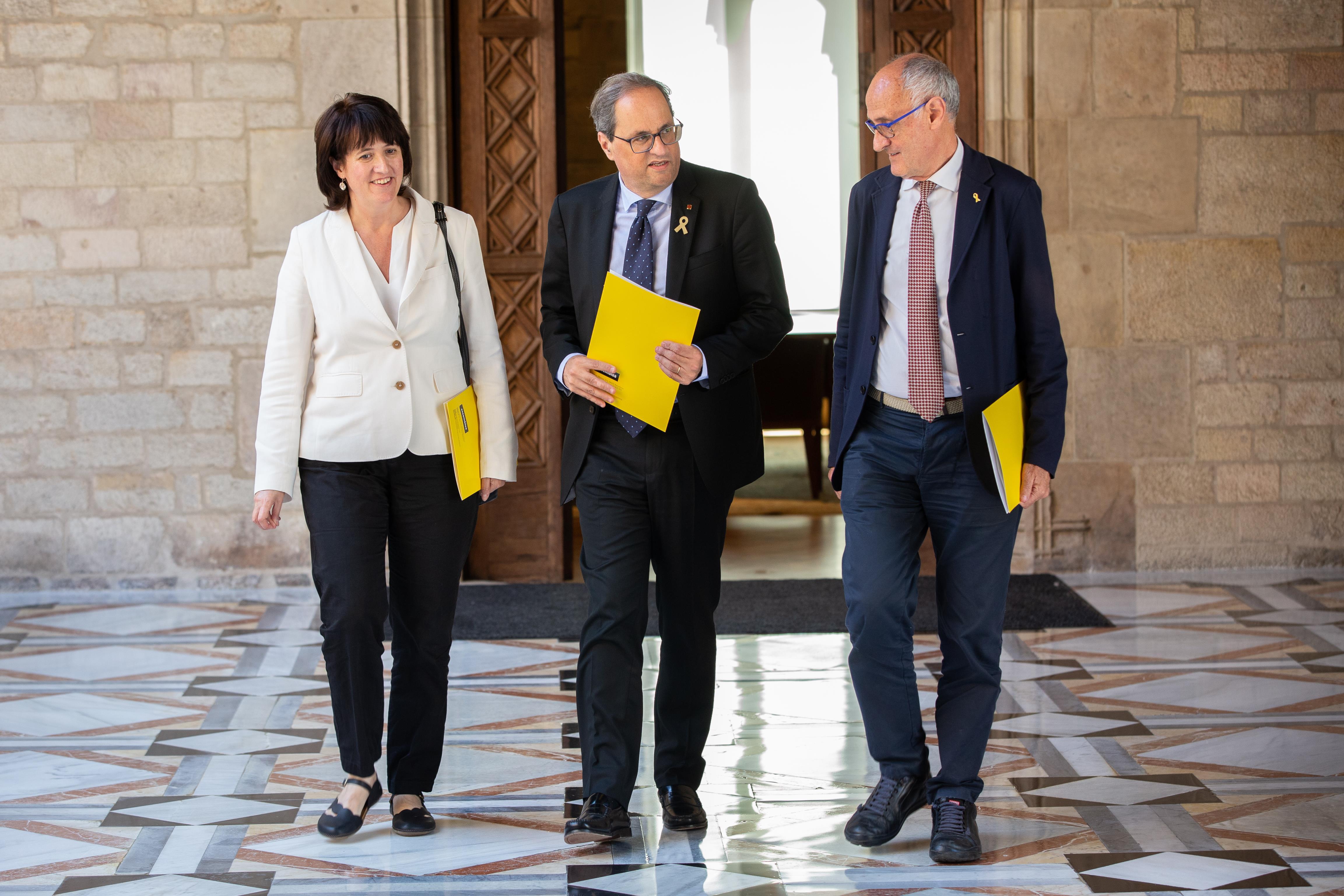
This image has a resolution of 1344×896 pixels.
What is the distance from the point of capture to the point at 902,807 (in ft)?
9.52

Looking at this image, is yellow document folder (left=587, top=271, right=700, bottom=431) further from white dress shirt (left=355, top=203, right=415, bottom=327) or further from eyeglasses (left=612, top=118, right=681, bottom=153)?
white dress shirt (left=355, top=203, right=415, bottom=327)

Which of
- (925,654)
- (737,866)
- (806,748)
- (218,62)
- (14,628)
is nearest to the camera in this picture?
(737,866)

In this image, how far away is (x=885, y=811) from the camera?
113 inches

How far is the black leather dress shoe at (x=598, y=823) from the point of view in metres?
2.84

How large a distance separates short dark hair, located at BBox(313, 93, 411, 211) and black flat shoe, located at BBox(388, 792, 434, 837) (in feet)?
4.32

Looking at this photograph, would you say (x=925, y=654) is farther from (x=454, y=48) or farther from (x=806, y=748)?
(x=454, y=48)

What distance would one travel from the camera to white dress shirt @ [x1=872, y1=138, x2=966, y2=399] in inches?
110

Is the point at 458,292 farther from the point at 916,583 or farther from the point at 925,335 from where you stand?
the point at 916,583

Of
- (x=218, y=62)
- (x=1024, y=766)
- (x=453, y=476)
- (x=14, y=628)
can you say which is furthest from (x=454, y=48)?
(x=1024, y=766)

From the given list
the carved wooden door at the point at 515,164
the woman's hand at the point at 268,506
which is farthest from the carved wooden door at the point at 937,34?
the woman's hand at the point at 268,506

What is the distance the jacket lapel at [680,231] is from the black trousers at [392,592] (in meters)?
0.60

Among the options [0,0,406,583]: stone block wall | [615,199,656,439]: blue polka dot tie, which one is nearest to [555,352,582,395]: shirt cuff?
[615,199,656,439]: blue polka dot tie

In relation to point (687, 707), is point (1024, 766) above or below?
below

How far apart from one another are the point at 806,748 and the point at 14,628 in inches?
126
